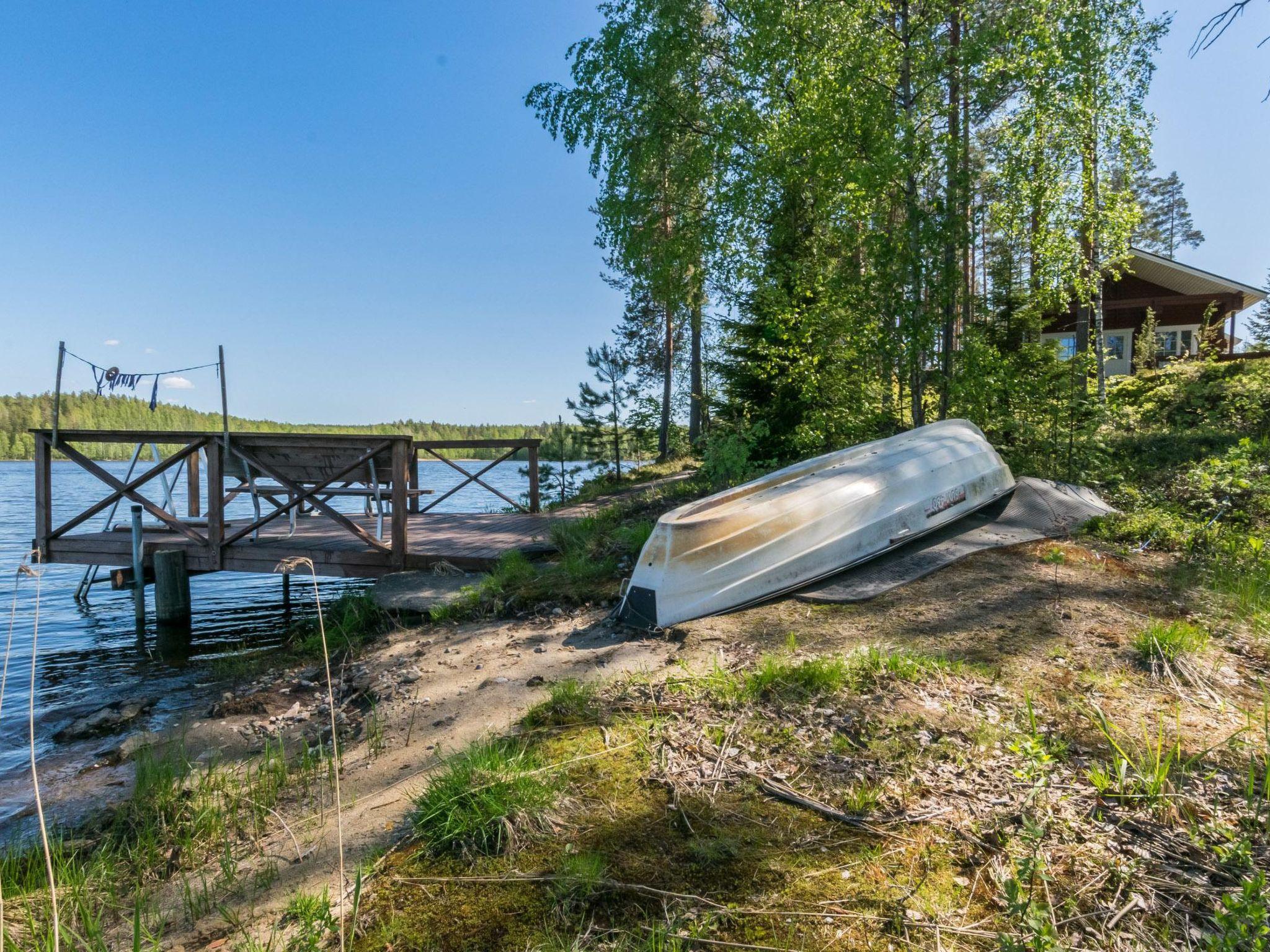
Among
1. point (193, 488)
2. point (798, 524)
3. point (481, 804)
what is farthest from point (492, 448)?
point (481, 804)

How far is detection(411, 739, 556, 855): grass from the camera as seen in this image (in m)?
2.23

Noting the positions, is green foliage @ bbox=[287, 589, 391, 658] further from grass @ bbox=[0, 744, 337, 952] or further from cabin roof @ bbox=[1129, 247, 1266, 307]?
cabin roof @ bbox=[1129, 247, 1266, 307]

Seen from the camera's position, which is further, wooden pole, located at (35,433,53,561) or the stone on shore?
wooden pole, located at (35,433,53,561)

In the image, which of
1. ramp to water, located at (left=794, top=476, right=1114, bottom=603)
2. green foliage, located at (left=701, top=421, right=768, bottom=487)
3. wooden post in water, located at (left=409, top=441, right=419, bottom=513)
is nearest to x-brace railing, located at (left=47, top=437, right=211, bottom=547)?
wooden post in water, located at (left=409, top=441, right=419, bottom=513)

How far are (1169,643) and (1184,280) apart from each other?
76.1ft

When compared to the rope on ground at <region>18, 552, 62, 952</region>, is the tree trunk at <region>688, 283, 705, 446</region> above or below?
above

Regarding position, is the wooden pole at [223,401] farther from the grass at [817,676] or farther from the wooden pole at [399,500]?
the grass at [817,676]

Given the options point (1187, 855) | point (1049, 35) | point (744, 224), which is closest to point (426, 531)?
point (744, 224)

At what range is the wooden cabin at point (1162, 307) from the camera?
795 inches

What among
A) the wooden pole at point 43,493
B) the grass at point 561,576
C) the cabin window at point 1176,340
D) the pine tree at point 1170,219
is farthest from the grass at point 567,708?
the pine tree at point 1170,219

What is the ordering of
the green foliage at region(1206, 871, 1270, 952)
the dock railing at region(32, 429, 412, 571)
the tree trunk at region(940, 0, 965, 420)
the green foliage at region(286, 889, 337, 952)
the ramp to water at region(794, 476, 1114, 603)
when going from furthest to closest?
the tree trunk at region(940, 0, 965, 420) → the dock railing at region(32, 429, 412, 571) → the ramp to water at region(794, 476, 1114, 603) → the green foliage at region(286, 889, 337, 952) → the green foliage at region(1206, 871, 1270, 952)

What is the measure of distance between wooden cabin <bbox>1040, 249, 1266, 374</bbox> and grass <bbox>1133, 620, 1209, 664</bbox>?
19572 mm

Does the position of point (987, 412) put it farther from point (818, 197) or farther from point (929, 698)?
point (929, 698)

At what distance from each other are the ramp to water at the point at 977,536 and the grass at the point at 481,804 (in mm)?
2702
